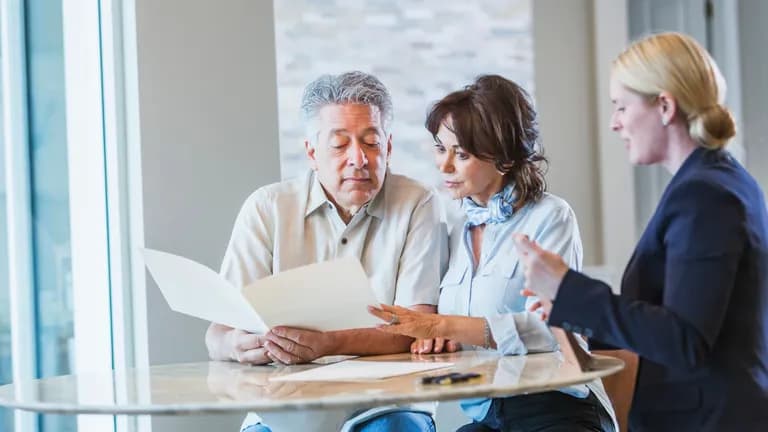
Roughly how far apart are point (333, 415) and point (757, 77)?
2.91 meters

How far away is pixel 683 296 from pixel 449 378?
0.37 metres

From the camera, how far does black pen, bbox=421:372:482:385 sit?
165 cm

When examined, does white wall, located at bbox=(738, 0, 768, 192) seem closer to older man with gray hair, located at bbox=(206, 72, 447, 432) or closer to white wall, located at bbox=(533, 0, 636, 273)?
white wall, located at bbox=(533, 0, 636, 273)

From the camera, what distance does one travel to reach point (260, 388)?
177cm

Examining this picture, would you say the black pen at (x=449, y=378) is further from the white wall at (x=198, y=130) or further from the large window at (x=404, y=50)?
the large window at (x=404, y=50)

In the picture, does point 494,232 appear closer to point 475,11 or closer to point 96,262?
point 96,262

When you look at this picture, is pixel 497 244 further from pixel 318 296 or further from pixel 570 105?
pixel 570 105

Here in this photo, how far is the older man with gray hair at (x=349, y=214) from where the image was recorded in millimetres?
2438

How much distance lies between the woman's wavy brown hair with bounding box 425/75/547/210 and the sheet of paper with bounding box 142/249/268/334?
2.08 ft

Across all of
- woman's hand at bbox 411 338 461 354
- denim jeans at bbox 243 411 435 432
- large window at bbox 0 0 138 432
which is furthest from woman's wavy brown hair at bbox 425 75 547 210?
large window at bbox 0 0 138 432

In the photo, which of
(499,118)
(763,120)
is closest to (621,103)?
(499,118)

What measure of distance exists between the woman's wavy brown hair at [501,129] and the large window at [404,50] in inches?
41.9

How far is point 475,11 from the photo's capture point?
3.82 meters

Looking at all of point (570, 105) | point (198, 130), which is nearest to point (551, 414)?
point (198, 130)
